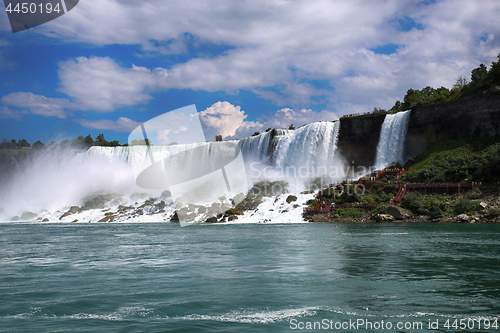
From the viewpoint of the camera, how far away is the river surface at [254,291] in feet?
20.6

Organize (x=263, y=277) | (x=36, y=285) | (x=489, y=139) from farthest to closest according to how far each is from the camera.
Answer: (x=489, y=139)
(x=263, y=277)
(x=36, y=285)

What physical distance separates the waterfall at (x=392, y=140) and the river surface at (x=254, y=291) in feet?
125

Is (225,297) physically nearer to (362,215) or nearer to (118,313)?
(118,313)

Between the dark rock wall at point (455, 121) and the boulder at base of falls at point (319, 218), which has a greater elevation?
the dark rock wall at point (455, 121)

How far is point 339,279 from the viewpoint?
9.89 m

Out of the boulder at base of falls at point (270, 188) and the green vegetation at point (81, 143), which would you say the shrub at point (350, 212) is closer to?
the boulder at base of falls at point (270, 188)

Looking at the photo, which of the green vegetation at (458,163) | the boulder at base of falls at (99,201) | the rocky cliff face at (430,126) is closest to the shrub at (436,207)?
the green vegetation at (458,163)

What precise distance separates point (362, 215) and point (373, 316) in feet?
113

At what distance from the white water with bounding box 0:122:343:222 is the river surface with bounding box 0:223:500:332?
3493cm

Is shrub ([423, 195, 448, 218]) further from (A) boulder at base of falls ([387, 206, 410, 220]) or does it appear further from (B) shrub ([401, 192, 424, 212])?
(A) boulder at base of falls ([387, 206, 410, 220])

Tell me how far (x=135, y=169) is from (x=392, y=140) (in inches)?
1907

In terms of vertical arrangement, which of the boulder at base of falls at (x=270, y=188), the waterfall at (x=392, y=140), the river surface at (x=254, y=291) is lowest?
the river surface at (x=254, y=291)

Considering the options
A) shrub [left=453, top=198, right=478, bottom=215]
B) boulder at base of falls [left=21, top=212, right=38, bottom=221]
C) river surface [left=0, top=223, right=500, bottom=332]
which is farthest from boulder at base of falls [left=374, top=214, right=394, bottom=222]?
boulder at base of falls [left=21, top=212, right=38, bottom=221]

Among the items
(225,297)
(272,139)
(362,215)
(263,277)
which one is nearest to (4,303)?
(225,297)
